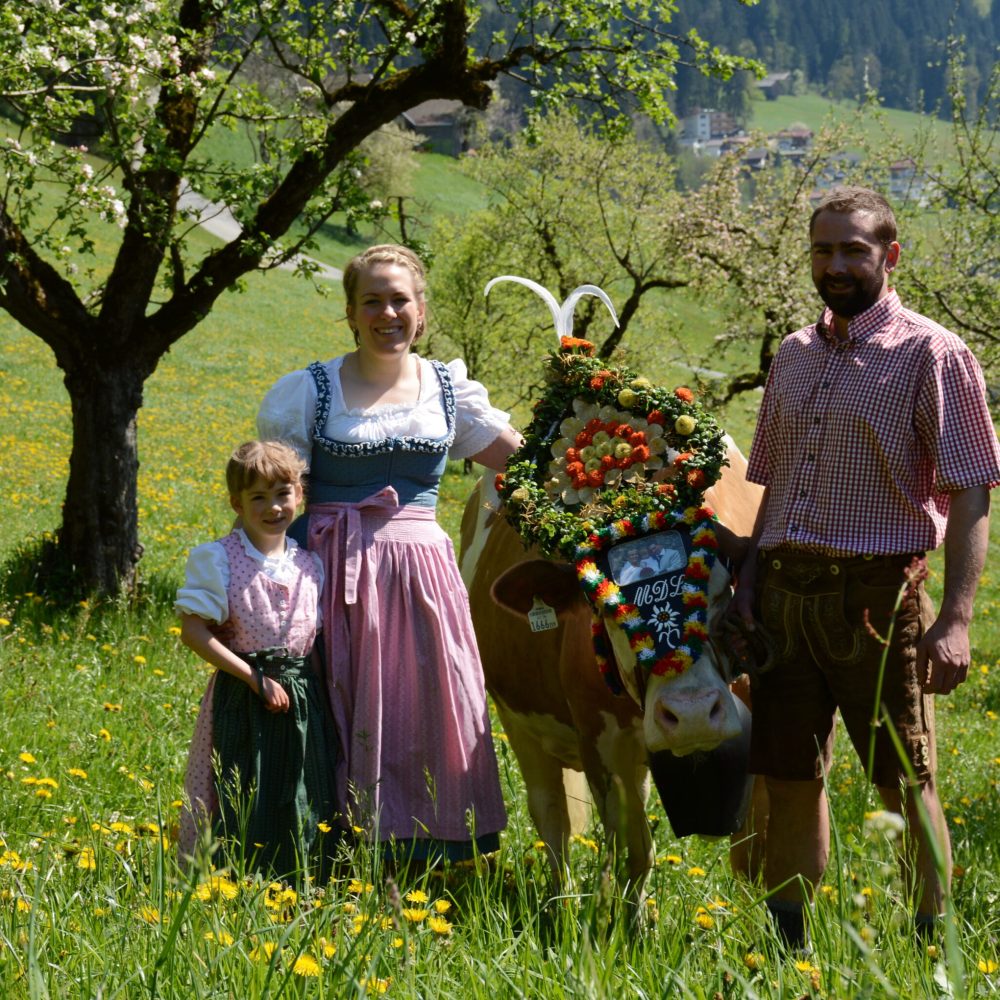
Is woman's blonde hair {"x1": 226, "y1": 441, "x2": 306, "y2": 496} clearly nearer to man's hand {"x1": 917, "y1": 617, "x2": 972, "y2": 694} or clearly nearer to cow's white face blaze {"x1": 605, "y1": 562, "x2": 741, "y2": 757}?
cow's white face blaze {"x1": 605, "y1": 562, "x2": 741, "y2": 757}

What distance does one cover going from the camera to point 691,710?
3334mm

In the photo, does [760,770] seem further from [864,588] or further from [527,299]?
[527,299]

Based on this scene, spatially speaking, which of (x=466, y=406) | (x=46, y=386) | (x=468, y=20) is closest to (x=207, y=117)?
(x=468, y=20)

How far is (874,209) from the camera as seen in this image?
357 cm

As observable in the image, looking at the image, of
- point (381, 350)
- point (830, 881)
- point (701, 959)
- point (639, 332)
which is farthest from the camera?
point (639, 332)

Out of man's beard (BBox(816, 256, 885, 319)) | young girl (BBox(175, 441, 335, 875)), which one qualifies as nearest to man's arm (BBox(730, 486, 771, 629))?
man's beard (BBox(816, 256, 885, 319))

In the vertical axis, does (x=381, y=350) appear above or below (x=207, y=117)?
below

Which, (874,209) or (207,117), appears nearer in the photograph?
(874,209)

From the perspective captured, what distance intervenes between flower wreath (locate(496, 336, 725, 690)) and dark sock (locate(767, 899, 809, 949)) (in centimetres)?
79

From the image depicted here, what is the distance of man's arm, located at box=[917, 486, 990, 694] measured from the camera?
3379 mm

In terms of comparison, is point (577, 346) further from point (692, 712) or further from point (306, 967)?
point (306, 967)

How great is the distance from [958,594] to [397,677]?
6.21ft

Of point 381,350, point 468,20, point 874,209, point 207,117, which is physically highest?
point 468,20

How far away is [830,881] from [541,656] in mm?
1276
